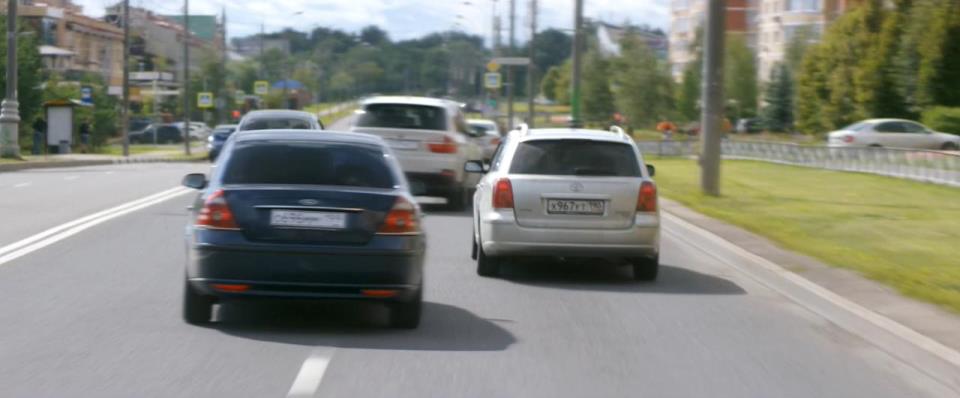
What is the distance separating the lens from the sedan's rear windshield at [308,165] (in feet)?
33.9

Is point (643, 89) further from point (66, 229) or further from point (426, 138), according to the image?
point (66, 229)

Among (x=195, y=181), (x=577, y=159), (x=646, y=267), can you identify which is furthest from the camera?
(x=577, y=159)

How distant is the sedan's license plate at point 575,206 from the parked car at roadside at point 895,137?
37.2 m

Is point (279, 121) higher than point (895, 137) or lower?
higher

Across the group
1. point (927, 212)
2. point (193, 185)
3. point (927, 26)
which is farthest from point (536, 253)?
point (927, 26)

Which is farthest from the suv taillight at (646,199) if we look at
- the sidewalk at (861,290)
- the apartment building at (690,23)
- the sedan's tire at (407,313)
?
the apartment building at (690,23)

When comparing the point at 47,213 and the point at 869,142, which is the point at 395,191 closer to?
the point at 47,213

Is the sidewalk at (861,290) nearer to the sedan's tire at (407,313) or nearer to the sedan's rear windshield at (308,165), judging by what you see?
the sedan's tire at (407,313)

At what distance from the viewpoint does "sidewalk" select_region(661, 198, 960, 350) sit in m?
10.2

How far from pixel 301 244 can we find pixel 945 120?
157 ft

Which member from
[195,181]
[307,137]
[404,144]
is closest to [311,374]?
[307,137]

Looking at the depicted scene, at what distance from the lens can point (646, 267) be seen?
14148 mm

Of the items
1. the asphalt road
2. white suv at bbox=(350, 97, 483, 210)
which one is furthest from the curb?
the asphalt road

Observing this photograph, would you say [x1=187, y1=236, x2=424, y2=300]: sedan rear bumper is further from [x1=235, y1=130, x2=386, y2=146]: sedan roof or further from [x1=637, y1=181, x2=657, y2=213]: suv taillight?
[x1=637, y1=181, x2=657, y2=213]: suv taillight
